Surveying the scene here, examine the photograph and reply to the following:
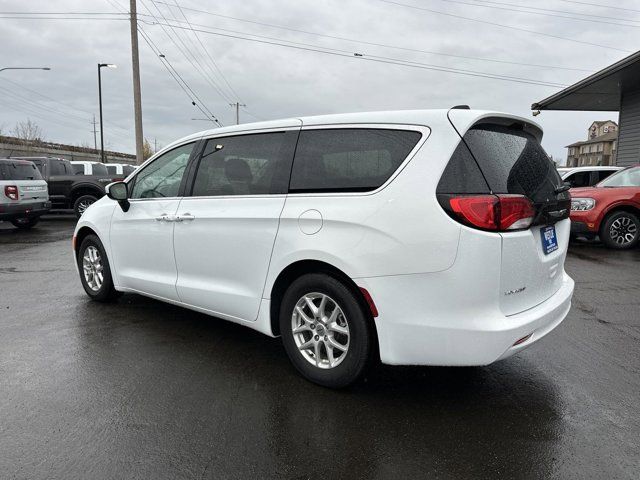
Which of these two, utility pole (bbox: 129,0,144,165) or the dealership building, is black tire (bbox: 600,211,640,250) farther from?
utility pole (bbox: 129,0,144,165)

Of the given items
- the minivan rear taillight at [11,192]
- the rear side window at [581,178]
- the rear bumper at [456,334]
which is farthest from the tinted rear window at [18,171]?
the rear side window at [581,178]

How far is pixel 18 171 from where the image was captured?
38.8ft

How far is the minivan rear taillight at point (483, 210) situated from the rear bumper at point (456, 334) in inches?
18.2

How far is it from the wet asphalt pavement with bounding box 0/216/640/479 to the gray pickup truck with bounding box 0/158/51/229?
8.49m

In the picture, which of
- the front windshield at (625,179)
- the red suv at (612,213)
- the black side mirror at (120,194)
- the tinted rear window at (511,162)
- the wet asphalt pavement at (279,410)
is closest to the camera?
the wet asphalt pavement at (279,410)

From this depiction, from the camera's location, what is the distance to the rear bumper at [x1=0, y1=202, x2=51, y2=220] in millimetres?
11361

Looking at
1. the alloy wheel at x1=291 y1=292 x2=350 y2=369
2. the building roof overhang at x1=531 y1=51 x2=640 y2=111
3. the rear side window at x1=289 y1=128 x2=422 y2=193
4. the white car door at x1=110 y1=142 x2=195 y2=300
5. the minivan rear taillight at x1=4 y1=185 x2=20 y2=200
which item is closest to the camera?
the rear side window at x1=289 y1=128 x2=422 y2=193

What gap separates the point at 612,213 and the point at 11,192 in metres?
13.2

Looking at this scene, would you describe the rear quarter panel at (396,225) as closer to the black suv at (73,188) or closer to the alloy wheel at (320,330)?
the alloy wheel at (320,330)

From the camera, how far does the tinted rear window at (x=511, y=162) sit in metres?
2.71

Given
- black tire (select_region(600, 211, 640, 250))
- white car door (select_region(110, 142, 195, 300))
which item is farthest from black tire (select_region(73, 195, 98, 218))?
black tire (select_region(600, 211, 640, 250))

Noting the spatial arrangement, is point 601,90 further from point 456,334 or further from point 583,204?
point 456,334

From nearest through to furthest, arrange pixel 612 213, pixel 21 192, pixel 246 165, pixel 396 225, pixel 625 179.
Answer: pixel 396 225
pixel 246 165
pixel 612 213
pixel 625 179
pixel 21 192

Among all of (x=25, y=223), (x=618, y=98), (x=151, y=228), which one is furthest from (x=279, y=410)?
(x=618, y=98)
